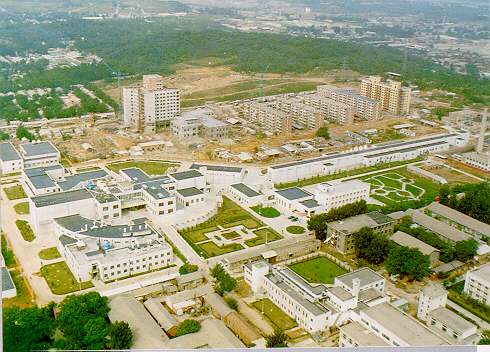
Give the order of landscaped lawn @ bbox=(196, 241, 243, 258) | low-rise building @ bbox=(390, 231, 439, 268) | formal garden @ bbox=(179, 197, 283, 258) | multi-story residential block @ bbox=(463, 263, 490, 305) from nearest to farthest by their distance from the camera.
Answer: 1. multi-story residential block @ bbox=(463, 263, 490, 305)
2. low-rise building @ bbox=(390, 231, 439, 268)
3. landscaped lawn @ bbox=(196, 241, 243, 258)
4. formal garden @ bbox=(179, 197, 283, 258)

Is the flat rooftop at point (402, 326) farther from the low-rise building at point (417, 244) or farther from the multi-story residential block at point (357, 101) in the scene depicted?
the multi-story residential block at point (357, 101)

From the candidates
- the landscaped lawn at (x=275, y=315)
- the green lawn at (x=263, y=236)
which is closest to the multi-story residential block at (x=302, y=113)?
the green lawn at (x=263, y=236)

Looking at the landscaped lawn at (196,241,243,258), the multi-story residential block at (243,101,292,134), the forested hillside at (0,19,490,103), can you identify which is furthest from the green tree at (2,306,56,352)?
the forested hillside at (0,19,490,103)

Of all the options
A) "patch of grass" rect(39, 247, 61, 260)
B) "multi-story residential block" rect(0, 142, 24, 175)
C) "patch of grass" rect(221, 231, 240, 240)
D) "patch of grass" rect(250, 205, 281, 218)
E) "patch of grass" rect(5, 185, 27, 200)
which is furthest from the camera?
"multi-story residential block" rect(0, 142, 24, 175)

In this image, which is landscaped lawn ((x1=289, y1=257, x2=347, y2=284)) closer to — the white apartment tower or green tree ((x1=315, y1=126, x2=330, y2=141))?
green tree ((x1=315, y1=126, x2=330, y2=141))

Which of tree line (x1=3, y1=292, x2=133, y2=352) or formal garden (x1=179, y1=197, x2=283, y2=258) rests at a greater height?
tree line (x1=3, y1=292, x2=133, y2=352)

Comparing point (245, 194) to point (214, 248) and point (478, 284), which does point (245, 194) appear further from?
point (478, 284)

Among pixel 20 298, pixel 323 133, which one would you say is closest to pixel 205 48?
pixel 323 133

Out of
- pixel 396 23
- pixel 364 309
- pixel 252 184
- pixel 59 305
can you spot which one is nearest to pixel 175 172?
pixel 252 184
